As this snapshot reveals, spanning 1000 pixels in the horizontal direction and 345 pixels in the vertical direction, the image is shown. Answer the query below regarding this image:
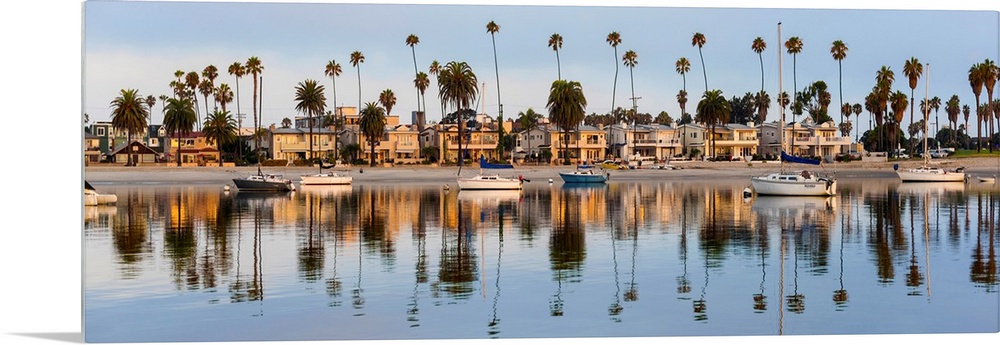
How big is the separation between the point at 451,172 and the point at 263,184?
2716 cm

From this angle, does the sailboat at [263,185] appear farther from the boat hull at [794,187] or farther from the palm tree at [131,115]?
the boat hull at [794,187]

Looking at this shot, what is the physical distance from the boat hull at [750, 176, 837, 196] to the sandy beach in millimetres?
25543

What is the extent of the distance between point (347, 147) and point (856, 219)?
89.5 meters

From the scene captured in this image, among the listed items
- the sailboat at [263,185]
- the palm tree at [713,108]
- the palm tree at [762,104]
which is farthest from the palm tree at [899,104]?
the sailboat at [263,185]

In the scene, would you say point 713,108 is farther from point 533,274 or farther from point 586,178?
point 533,274

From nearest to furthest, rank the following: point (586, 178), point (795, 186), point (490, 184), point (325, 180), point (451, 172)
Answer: point (795, 186), point (490, 184), point (325, 180), point (586, 178), point (451, 172)

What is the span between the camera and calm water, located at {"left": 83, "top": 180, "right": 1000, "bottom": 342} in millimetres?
18594

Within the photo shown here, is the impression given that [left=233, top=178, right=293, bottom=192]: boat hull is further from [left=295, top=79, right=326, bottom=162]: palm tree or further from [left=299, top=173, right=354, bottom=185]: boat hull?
[left=295, top=79, right=326, bottom=162]: palm tree

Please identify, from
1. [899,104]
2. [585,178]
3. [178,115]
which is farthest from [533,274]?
[899,104]

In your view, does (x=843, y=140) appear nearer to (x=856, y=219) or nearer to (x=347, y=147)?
(x=347, y=147)

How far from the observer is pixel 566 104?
121 meters

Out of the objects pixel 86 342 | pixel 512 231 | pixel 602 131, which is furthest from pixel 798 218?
pixel 602 131

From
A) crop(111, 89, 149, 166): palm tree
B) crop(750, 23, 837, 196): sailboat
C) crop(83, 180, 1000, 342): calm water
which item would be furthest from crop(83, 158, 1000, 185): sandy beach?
crop(83, 180, 1000, 342): calm water

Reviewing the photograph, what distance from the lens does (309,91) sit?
117 m
